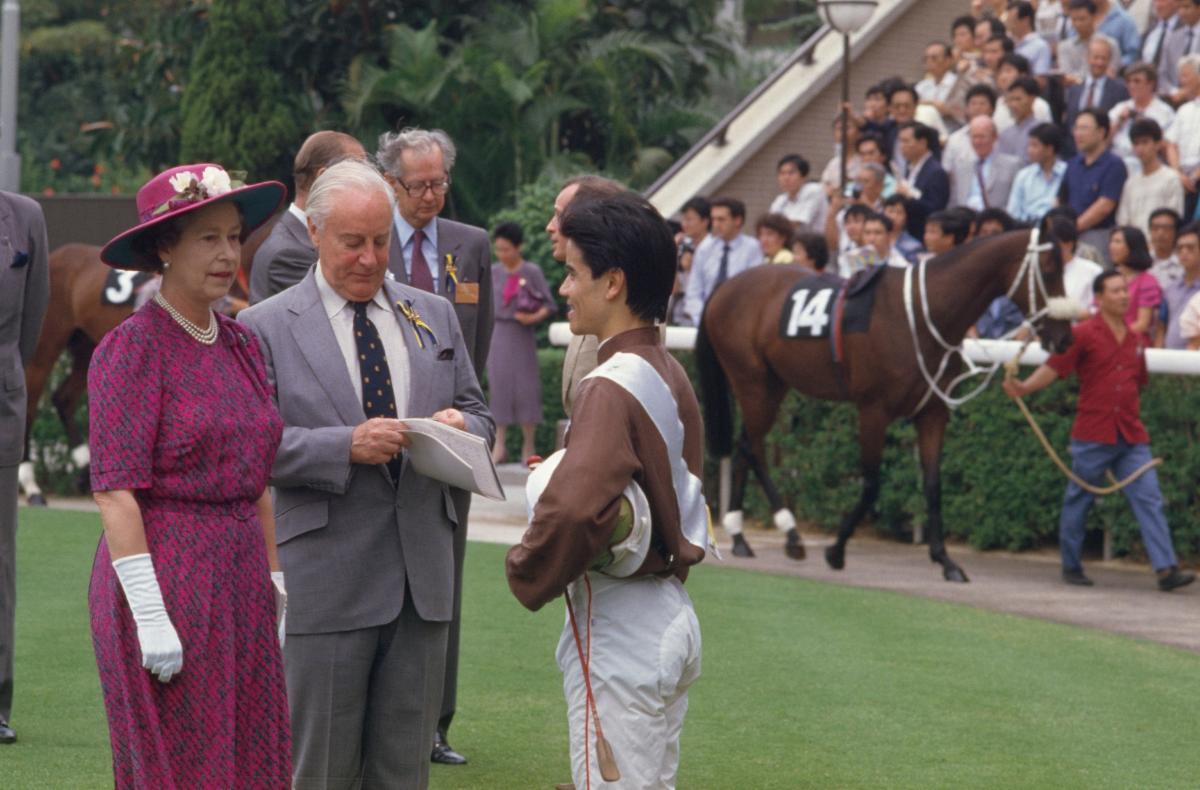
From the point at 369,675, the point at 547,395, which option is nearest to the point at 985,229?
the point at 547,395

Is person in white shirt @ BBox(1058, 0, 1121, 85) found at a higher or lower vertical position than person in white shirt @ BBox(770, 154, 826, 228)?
higher

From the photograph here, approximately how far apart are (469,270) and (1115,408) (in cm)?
577

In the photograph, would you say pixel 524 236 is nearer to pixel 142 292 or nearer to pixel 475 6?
pixel 142 292

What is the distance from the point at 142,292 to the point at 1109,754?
880 centimetres

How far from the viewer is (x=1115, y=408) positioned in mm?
10875

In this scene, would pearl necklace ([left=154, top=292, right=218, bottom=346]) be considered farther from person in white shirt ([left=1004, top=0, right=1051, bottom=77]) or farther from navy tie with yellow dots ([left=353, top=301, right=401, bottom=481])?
person in white shirt ([left=1004, top=0, right=1051, bottom=77])

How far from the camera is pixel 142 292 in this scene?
44.8 feet

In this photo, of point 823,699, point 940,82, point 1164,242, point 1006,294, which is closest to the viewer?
point 823,699

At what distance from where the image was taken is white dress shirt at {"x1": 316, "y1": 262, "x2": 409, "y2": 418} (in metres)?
4.53

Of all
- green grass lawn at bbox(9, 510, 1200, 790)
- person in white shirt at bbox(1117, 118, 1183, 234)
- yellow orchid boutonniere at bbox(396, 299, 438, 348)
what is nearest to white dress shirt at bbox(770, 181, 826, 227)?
person in white shirt at bbox(1117, 118, 1183, 234)

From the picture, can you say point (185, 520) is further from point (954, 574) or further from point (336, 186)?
point (954, 574)

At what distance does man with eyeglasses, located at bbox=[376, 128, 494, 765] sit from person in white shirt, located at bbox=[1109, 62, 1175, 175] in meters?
9.42

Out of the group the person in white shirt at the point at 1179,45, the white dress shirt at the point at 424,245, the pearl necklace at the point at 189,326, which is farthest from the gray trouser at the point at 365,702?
the person in white shirt at the point at 1179,45

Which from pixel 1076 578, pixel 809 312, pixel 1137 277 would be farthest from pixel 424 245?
pixel 1137 277
